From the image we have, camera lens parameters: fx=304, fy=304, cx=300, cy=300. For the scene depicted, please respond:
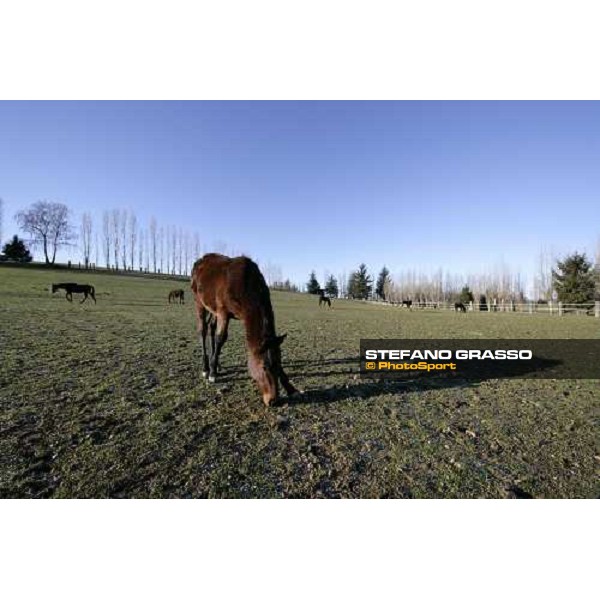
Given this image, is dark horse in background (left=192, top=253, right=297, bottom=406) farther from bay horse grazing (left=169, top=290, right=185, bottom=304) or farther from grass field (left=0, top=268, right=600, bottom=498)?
bay horse grazing (left=169, top=290, right=185, bottom=304)

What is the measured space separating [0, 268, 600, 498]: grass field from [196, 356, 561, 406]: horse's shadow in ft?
0.16

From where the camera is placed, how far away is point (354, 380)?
608 centimetres

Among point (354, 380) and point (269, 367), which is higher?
point (269, 367)

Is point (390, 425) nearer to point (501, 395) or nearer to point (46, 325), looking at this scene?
point (501, 395)

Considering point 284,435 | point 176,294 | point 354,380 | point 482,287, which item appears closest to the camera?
point 284,435

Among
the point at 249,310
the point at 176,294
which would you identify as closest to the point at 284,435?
the point at 249,310

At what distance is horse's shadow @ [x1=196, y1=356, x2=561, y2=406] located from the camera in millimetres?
5152

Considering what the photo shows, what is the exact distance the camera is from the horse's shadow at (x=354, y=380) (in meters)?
5.15

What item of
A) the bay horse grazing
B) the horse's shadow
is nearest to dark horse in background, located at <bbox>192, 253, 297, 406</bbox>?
the horse's shadow

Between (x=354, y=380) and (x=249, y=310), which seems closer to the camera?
(x=249, y=310)

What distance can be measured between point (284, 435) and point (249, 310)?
1964 millimetres

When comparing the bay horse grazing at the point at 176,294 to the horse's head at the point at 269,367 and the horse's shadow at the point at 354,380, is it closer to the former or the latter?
the horse's shadow at the point at 354,380

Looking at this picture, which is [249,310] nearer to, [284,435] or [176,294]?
[284,435]

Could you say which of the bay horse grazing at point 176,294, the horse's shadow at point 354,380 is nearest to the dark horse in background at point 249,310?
the horse's shadow at point 354,380
